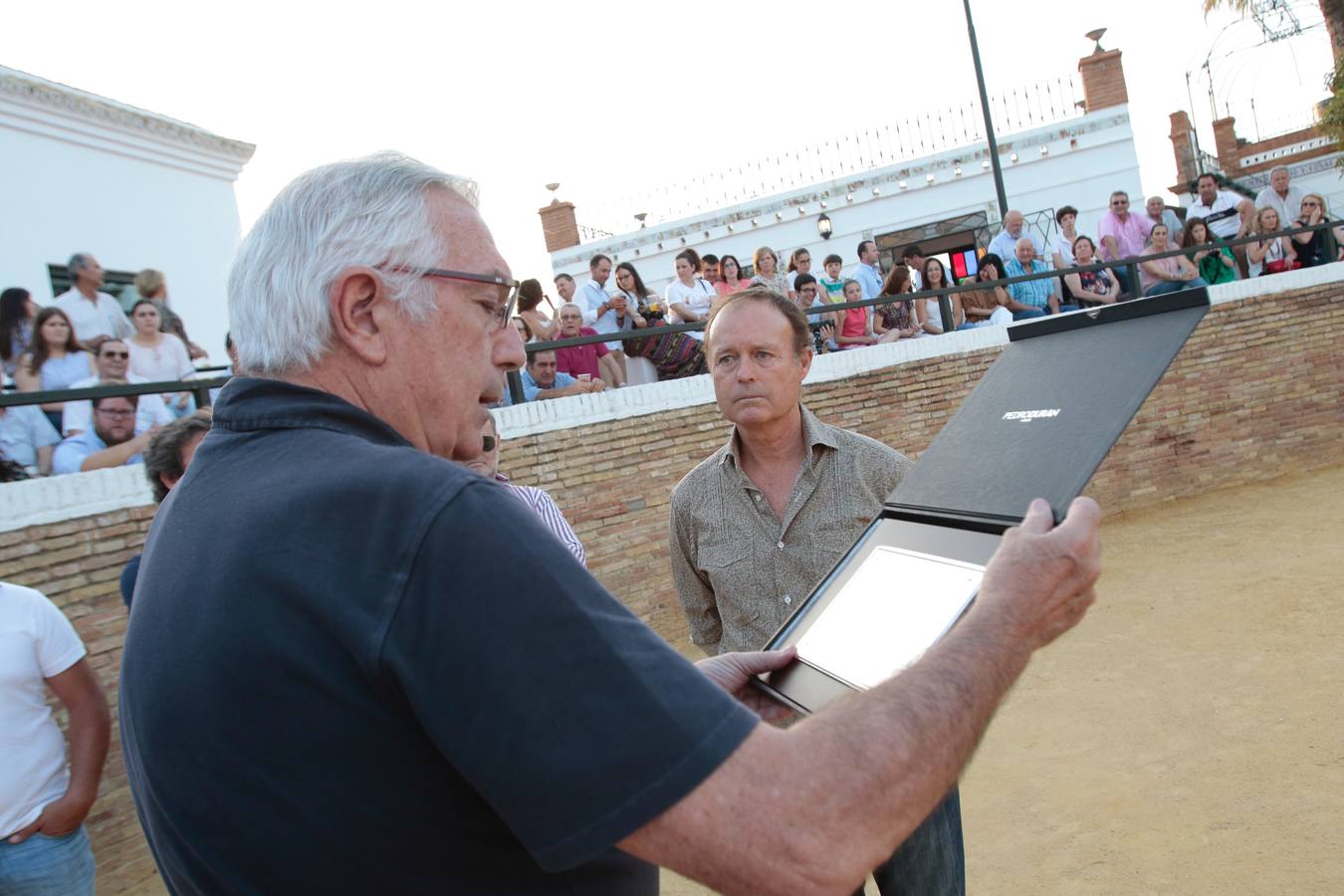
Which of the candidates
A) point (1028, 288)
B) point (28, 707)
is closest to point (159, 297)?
point (28, 707)

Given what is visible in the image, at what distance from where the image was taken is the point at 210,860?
113 cm

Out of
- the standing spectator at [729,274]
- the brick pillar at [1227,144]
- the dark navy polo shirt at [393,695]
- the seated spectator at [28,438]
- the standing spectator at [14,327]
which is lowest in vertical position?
the dark navy polo shirt at [393,695]

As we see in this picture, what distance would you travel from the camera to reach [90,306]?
748 centimetres

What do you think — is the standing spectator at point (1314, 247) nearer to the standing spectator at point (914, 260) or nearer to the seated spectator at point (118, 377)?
the standing spectator at point (914, 260)

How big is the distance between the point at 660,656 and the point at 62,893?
3.37 m

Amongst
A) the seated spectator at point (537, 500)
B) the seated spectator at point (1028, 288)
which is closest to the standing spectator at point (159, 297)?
the seated spectator at point (537, 500)

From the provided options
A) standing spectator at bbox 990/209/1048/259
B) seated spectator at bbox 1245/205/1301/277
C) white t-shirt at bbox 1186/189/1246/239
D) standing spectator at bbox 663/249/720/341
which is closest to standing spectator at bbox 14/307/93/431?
standing spectator at bbox 663/249/720/341

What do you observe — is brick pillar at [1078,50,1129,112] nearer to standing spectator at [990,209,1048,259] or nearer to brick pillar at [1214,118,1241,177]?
brick pillar at [1214,118,1241,177]

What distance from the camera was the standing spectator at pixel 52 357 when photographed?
20.4 feet

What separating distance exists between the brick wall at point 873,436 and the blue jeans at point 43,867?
2084 millimetres

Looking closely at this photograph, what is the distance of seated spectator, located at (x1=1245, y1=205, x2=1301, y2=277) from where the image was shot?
42.1ft

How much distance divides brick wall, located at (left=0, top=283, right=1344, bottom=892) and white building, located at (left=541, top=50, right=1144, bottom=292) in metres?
6.72

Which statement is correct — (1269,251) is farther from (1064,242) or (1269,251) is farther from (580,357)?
(580,357)

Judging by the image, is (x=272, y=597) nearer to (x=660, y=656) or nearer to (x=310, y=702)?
(x=310, y=702)
